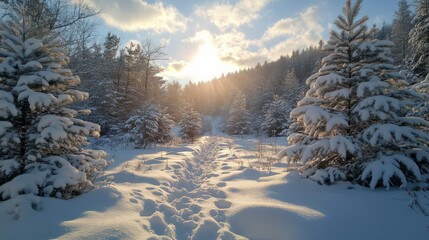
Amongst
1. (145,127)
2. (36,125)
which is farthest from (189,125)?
(36,125)

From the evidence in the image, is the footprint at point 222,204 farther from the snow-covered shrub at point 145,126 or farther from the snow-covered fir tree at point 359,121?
the snow-covered shrub at point 145,126

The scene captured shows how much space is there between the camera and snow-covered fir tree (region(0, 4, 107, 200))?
4.43m

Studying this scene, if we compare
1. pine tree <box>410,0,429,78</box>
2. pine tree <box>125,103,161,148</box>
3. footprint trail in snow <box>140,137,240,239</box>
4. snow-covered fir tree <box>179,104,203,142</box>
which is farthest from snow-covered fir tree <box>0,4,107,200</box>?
pine tree <box>410,0,429,78</box>

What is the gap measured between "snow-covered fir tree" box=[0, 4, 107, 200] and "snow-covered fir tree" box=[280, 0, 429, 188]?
4851 mm

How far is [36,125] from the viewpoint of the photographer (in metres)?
4.93

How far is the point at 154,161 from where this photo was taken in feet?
33.1

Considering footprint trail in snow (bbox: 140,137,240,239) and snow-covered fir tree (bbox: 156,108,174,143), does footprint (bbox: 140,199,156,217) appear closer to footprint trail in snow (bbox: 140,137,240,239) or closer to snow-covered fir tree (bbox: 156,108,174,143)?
footprint trail in snow (bbox: 140,137,240,239)

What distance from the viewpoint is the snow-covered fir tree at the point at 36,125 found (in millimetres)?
4434

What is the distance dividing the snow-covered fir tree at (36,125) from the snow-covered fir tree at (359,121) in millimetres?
4851

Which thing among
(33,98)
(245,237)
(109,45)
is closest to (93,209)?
(33,98)

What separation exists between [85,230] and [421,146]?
21.5 ft

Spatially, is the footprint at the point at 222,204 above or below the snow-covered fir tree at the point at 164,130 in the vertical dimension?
below

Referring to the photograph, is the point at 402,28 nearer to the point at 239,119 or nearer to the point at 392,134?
the point at 239,119

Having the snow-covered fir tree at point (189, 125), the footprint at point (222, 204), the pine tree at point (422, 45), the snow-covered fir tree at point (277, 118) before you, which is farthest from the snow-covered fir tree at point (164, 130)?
the pine tree at point (422, 45)
